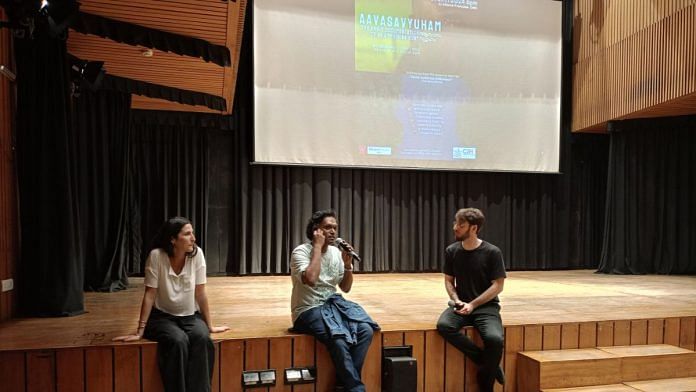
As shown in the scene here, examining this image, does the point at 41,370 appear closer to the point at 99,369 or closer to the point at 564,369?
the point at 99,369

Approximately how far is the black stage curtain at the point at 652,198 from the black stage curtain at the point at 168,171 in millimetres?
5583

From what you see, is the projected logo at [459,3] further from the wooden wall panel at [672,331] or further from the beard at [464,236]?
the wooden wall panel at [672,331]

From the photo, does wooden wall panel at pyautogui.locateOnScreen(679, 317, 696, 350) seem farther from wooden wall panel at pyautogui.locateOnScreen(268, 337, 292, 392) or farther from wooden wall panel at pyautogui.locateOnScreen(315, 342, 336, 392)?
wooden wall panel at pyautogui.locateOnScreen(268, 337, 292, 392)

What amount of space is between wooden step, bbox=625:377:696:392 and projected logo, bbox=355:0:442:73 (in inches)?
189

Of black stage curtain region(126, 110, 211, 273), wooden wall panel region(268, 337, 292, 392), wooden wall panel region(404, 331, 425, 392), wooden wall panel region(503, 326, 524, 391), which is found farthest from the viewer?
black stage curtain region(126, 110, 211, 273)

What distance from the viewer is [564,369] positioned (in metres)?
3.24

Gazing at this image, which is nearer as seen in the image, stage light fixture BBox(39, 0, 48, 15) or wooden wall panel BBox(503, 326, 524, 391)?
stage light fixture BBox(39, 0, 48, 15)

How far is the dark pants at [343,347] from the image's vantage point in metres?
2.86

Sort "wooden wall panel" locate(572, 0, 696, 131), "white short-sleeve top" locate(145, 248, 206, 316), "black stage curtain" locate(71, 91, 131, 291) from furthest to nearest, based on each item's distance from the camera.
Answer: "wooden wall panel" locate(572, 0, 696, 131), "black stage curtain" locate(71, 91, 131, 291), "white short-sleeve top" locate(145, 248, 206, 316)

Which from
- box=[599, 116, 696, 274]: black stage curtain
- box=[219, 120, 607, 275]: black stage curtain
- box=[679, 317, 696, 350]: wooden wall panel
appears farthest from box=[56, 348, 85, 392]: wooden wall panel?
box=[599, 116, 696, 274]: black stage curtain

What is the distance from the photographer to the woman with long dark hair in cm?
270

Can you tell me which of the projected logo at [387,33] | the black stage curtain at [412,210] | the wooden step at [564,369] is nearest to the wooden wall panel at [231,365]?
the wooden step at [564,369]

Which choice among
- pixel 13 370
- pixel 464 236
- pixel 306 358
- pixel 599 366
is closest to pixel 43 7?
pixel 13 370

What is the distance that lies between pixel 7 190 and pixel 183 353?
198 centimetres
